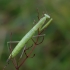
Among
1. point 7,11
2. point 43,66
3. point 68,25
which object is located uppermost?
point 7,11

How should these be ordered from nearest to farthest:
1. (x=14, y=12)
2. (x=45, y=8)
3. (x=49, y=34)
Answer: (x=45, y=8), (x=49, y=34), (x=14, y=12)

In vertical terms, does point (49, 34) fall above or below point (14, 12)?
below

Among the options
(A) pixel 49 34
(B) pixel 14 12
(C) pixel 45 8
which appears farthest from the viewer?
(B) pixel 14 12

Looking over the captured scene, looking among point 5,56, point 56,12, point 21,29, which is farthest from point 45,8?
point 5,56

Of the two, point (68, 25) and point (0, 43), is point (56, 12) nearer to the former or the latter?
point (68, 25)

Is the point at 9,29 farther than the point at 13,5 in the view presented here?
No

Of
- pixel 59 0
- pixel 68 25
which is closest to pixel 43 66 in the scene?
pixel 68 25
